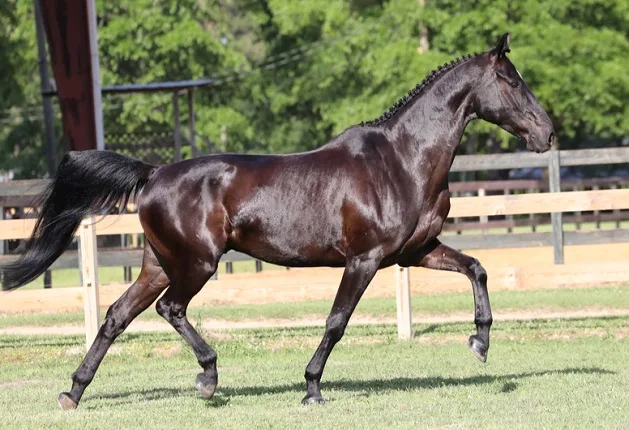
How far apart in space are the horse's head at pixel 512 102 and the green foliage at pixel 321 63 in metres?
20.4

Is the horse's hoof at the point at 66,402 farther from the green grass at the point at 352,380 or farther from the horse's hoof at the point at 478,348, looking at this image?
the horse's hoof at the point at 478,348

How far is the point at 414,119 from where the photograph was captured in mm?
8195

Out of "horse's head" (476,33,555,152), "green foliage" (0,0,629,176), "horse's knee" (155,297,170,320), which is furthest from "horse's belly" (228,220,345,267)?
"green foliage" (0,0,629,176)

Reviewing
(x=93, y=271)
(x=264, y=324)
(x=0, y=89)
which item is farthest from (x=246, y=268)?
(x=0, y=89)

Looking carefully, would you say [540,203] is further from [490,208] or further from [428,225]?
[428,225]

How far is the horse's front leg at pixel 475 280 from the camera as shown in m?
7.98

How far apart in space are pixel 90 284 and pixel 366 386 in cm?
355

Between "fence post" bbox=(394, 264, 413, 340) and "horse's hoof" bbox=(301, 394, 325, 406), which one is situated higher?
"horse's hoof" bbox=(301, 394, 325, 406)

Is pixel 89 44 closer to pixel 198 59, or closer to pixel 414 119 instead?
pixel 414 119

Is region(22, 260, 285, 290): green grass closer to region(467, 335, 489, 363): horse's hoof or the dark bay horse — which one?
the dark bay horse

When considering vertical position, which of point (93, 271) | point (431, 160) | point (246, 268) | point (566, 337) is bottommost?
point (246, 268)

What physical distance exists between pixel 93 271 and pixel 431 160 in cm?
430

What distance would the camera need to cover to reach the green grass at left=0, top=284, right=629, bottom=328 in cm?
1358

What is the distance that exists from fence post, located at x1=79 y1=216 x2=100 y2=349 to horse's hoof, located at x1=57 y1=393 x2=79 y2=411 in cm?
299
